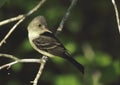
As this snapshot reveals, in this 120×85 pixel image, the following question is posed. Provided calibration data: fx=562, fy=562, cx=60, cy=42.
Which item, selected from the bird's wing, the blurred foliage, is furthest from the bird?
Result: the blurred foliage

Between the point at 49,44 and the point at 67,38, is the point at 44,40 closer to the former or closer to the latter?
the point at 49,44

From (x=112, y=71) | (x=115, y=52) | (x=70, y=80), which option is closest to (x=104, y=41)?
(x=115, y=52)

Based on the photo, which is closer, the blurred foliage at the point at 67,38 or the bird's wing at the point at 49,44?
the bird's wing at the point at 49,44

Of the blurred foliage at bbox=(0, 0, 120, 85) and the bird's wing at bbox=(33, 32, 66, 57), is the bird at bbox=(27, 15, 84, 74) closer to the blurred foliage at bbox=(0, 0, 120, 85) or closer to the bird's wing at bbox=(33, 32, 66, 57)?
the bird's wing at bbox=(33, 32, 66, 57)

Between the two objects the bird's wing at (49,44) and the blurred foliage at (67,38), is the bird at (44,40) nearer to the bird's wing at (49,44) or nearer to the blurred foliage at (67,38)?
the bird's wing at (49,44)

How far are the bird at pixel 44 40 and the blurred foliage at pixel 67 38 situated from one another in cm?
66

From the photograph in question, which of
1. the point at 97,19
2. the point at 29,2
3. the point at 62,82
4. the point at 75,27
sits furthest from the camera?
the point at 97,19

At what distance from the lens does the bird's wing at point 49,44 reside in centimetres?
500

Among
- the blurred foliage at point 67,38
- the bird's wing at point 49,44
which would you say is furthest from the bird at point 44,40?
the blurred foliage at point 67,38

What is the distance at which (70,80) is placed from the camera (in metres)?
5.83

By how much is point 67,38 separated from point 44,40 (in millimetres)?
1222

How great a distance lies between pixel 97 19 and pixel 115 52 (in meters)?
0.58

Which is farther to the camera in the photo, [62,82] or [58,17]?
Result: [58,17]

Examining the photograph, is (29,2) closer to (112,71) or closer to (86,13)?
(86,13)
